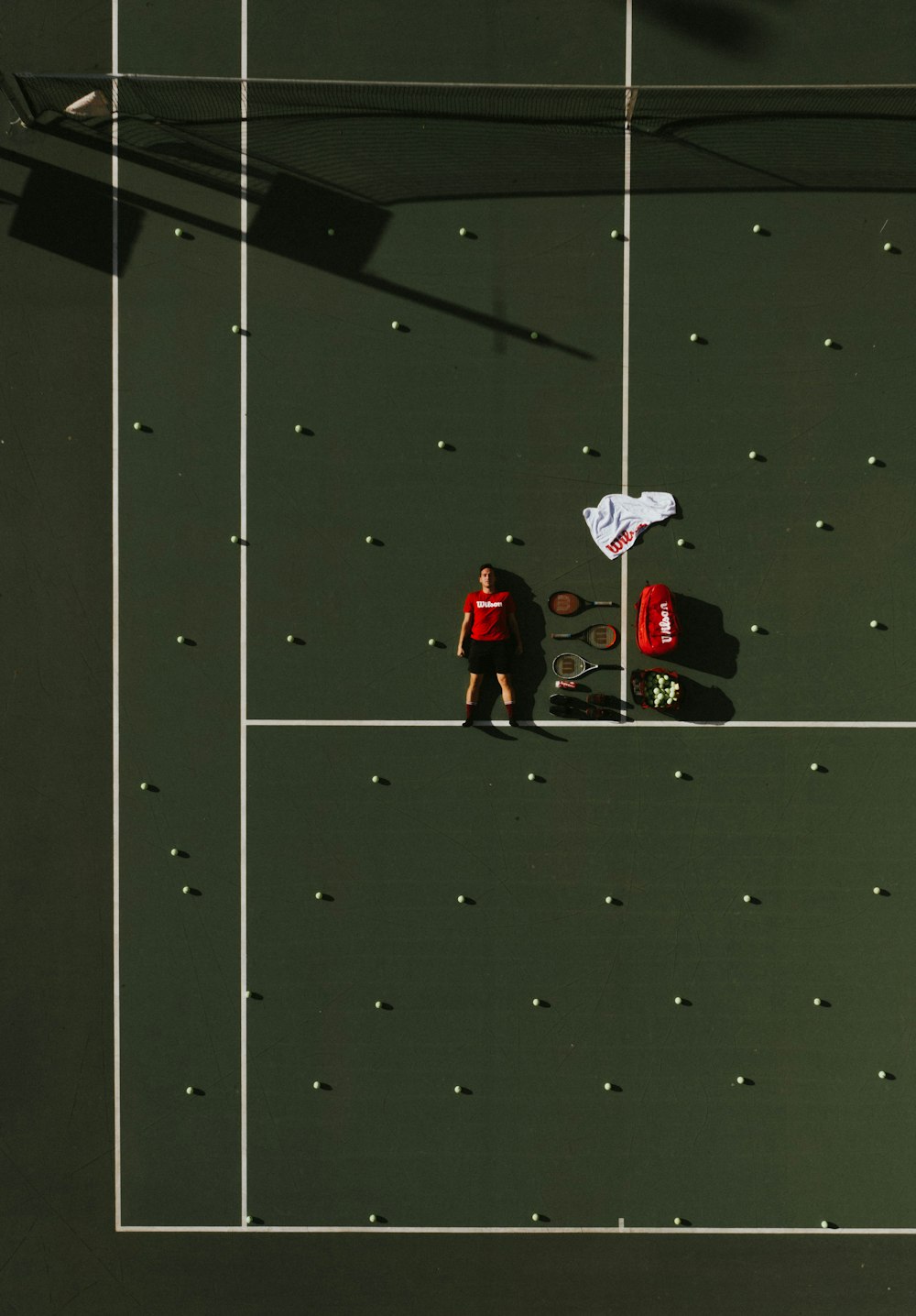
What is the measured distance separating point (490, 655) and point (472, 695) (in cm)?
43

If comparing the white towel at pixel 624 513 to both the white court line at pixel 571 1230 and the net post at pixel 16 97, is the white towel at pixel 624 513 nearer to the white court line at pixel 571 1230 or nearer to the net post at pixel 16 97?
the net post at pixel 16 97

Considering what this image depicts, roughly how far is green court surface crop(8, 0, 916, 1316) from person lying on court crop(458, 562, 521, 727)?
0.19 meters

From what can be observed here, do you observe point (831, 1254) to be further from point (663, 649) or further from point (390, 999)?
point (663, 649)

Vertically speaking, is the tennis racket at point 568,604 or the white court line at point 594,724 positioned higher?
the tennis racket at point 568,604

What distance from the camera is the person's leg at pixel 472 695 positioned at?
9055 mm

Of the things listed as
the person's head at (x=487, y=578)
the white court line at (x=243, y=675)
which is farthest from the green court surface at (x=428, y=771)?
the person's head at (x=487, y=578)

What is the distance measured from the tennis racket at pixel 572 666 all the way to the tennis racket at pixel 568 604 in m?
0.44

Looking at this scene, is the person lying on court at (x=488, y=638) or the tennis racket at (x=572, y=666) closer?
the person lying on court at (x=488, y=638)

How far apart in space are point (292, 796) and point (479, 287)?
5297mm

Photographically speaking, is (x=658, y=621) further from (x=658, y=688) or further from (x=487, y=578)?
(x=487, y=578)

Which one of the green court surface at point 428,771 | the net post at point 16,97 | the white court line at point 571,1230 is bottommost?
the white court line at point 571,1230

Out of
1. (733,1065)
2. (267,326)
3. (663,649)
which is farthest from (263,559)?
(733,1065)

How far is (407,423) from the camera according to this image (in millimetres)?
9109

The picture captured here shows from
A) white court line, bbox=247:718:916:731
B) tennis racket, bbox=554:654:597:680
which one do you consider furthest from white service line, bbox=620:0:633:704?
white court line, bbox=247:718:916:731
